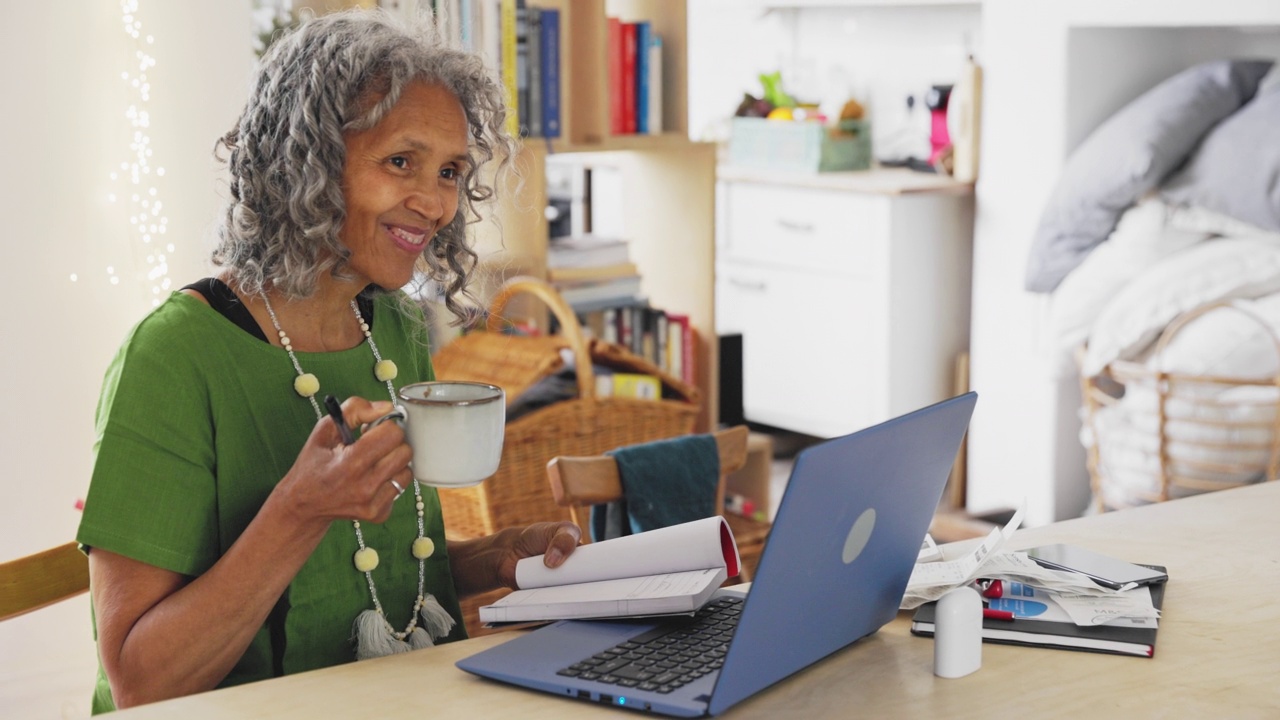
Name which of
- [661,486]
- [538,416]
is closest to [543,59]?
[538,416]

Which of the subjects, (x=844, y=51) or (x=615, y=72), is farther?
(x=844, y=51)

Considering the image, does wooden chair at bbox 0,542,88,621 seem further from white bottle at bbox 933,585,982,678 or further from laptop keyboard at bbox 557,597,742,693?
white bottle at bbox 933,585,982,678

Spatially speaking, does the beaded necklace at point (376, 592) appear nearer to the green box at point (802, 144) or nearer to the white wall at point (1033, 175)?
the white wall at point (1033, 175)

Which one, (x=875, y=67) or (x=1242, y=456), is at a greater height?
(x=875, y=67)

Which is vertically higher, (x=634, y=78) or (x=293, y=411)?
(x=634, y=78)

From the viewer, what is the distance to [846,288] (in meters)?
4.26

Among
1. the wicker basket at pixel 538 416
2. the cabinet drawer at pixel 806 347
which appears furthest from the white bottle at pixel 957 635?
the cabinet drawer at pixel 806 347

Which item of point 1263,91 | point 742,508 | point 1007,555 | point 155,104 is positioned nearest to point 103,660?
point 1007,555

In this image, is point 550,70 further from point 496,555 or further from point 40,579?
point 40,579

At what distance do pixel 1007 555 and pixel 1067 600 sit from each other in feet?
0.33

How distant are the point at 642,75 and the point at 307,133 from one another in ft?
5.36

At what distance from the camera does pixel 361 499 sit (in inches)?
47.6

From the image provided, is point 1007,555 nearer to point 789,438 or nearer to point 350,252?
point 350,252

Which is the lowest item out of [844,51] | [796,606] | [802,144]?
[796,606]
